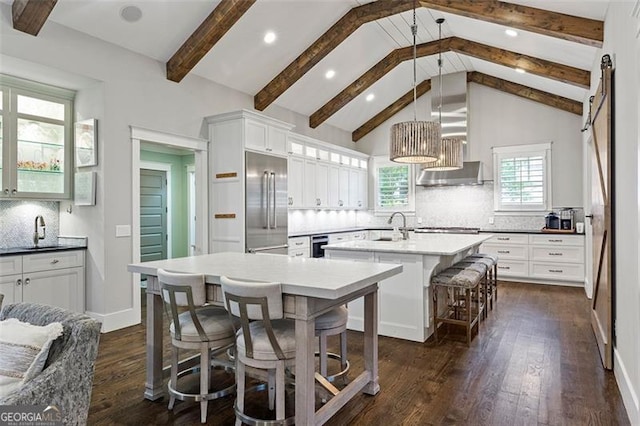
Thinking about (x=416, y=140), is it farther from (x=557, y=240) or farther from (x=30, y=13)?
(x=557, y=240)

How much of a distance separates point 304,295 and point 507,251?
6056 millimetres

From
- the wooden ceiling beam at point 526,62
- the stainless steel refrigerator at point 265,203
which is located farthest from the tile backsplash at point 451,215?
the wooden ceiling beam at point 526,62

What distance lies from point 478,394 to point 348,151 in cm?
603

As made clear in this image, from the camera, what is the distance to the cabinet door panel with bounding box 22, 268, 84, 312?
383 centimetres

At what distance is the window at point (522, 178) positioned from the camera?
7062 millimetres

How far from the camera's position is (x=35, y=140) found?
422 cm

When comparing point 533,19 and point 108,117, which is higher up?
point 533,19

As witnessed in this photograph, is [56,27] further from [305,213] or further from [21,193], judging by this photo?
[305,213]

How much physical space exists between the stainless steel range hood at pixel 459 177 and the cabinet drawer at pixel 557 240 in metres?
1.44

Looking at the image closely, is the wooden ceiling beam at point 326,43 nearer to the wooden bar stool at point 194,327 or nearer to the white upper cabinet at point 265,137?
the white upper cabinet at point 265,137

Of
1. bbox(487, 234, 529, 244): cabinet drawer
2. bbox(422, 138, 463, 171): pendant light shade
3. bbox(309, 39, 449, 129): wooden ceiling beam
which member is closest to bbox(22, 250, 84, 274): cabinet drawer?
bbox(422, 138, 463, 171): pendant light shade

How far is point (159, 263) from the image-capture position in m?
2.88

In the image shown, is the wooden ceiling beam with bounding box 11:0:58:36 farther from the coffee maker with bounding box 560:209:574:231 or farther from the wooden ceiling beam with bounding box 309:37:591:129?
the coffee maker with bounding box 560:209:574:231

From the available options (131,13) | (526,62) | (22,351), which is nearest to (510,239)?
(526,62)
